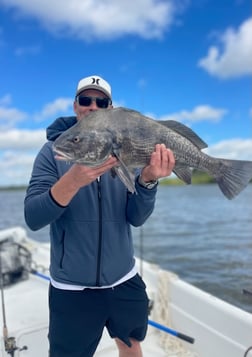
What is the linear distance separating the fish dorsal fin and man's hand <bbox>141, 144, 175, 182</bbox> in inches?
10.3

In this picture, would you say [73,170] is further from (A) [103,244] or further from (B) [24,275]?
(B) [24,275]

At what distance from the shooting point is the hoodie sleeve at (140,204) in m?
2.62

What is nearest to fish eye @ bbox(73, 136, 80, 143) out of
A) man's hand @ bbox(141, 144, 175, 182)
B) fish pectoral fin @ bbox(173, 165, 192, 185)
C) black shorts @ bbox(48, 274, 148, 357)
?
man's hand @ bbox(141, 144, 175, 182)

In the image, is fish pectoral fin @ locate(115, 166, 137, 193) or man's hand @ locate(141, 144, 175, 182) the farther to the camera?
man's hand @ locate(141, 144, 175, 182)

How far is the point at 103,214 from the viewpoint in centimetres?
260

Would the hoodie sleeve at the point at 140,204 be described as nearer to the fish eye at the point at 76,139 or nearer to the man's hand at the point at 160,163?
the man's hand at the point at 160,163

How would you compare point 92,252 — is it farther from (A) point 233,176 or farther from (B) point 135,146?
(A) point 233,176

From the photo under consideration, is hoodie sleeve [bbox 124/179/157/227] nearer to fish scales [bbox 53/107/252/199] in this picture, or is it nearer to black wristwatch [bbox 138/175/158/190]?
black wristwatch [bbox 138/175/158/190]

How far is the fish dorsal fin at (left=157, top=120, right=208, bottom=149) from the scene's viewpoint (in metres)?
2.67

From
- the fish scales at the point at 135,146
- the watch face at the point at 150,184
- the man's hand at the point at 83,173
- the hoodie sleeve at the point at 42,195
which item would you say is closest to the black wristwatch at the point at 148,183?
the watch face at the point at 150,184

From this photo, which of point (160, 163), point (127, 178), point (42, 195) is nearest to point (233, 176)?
point (160, 163)

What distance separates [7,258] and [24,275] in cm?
41

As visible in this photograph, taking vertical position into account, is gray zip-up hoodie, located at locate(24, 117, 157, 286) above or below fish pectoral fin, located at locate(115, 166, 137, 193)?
below

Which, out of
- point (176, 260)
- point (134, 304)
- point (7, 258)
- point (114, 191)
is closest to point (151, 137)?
point (114, 191)
